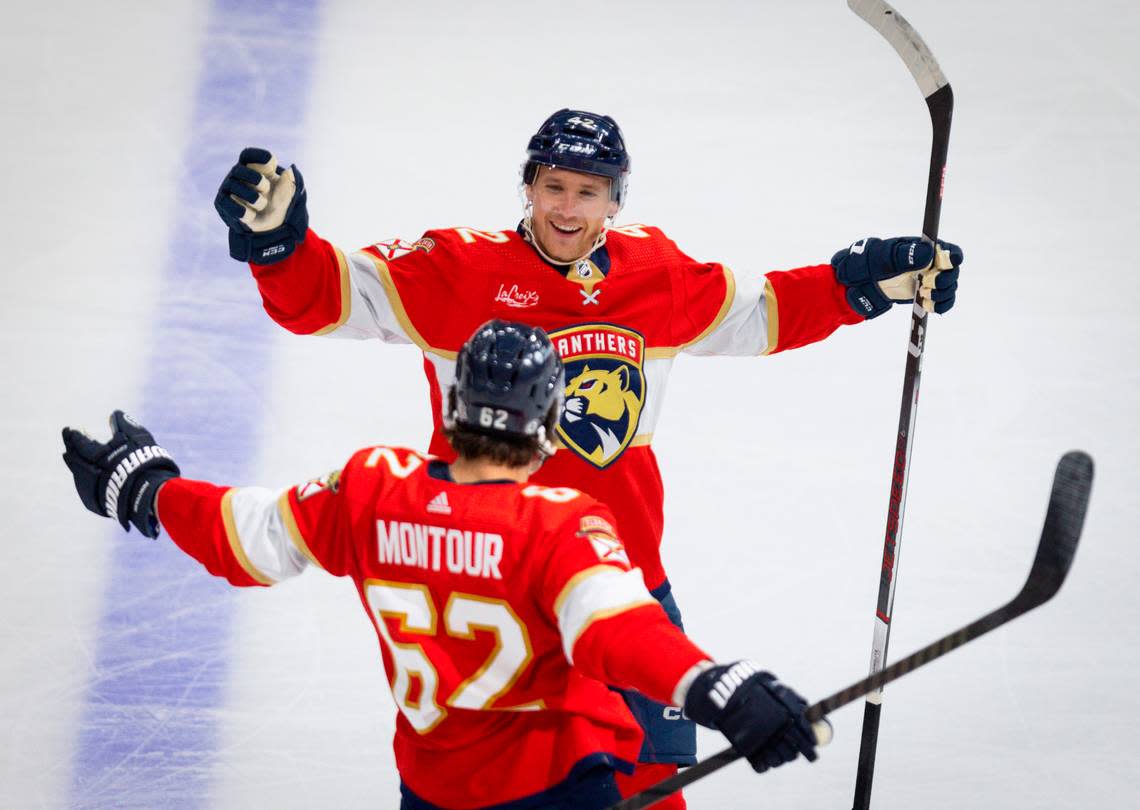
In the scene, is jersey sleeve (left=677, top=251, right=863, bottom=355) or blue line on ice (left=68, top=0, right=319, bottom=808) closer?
jersey sleeve (left=677, top=251, right=863, bottom=355)

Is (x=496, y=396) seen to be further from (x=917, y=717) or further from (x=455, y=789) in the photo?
(x=917, y=717)

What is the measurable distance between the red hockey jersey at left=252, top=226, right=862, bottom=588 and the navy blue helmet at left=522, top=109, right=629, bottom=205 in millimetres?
158

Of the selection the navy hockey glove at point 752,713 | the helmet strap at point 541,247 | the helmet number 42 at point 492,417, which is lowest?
the navy hockey glove at point 752,713

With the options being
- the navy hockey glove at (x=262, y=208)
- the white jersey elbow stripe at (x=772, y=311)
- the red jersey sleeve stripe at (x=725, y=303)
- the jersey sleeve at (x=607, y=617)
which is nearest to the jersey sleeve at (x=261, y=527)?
the jersey sleeve at (x=607, y=617)

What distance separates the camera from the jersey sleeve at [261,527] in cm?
235

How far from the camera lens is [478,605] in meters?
2.21

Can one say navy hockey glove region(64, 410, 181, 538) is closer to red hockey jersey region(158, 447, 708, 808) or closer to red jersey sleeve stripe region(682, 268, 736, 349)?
red hockey jersey region(158, 447, 708, 808)

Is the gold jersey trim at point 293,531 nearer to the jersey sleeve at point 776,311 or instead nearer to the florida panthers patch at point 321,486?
the florida panthers patch at point 321,486

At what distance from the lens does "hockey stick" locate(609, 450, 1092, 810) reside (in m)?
2.12

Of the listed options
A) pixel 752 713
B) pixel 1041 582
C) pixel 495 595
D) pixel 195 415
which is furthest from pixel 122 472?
pixel 195 415

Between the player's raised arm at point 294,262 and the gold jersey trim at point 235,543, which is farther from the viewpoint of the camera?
the player's raised arm at point 294,262

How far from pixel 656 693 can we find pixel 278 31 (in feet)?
14.5

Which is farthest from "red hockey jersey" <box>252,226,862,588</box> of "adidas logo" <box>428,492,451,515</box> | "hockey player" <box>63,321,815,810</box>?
"adidas logo" <box>428,492,451,515</box>

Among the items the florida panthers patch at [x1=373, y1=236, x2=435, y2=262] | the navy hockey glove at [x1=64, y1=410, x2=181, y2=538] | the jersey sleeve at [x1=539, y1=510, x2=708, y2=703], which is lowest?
the jersey sleeve at [x1=539, y1=510, x2=708, y2=703]
